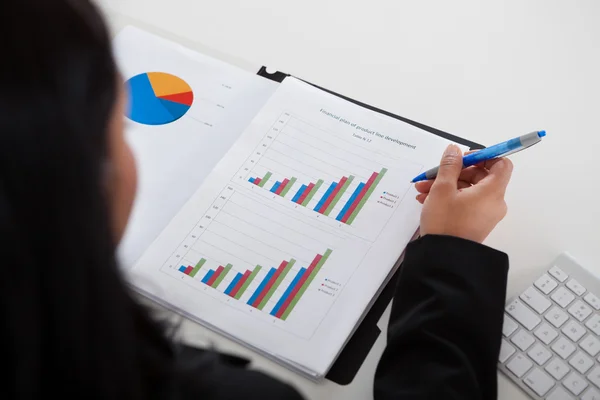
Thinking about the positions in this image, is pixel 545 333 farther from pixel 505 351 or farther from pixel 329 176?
pixel 329 176

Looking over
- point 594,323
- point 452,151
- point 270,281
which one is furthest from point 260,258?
point 594,323

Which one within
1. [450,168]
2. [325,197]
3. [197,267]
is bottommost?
[197,267]

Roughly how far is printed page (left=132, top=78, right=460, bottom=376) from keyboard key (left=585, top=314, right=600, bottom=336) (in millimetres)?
200

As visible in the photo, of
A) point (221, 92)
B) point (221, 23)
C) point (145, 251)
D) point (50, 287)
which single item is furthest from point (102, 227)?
point (221, 23)

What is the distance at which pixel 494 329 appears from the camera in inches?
24.4

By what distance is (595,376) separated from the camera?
61cm

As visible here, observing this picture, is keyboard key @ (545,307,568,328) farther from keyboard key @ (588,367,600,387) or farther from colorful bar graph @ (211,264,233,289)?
colorful bar graph @ (211,264,233,289)

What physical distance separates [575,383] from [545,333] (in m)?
0.05

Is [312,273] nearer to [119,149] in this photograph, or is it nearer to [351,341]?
[351,341]

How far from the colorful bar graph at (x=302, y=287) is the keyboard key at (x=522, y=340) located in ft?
0.68

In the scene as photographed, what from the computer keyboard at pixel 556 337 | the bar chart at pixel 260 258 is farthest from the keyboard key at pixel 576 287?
the bar chart at pixel 260 258

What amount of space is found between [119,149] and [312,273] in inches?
10.3

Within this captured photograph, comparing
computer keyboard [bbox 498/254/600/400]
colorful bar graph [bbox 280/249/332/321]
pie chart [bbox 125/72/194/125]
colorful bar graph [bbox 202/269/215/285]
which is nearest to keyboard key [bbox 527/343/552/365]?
computer keyboard [bbox 498/254/600/400]

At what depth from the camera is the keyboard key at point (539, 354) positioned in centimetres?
62
